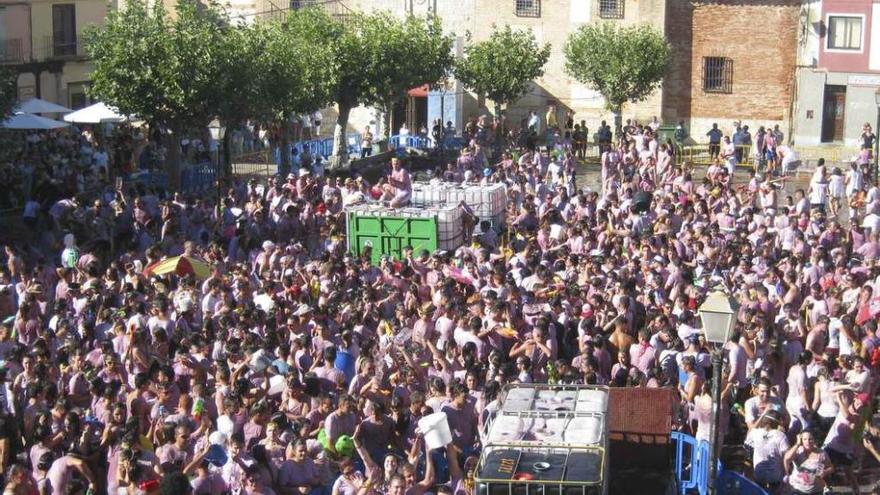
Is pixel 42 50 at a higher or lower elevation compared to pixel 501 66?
higher

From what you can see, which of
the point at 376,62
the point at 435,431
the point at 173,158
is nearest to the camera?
the point at 435,431

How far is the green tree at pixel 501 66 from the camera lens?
3769cm

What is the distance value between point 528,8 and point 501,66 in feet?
16.5

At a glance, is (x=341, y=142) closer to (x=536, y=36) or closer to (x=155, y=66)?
(x=155, y=66)

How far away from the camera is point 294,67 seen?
99.4 ft

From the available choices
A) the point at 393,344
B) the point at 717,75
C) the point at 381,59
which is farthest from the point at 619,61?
the point at 393,344

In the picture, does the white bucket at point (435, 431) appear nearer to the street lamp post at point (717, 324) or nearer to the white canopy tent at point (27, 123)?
the street lamp post at point (717, 324)

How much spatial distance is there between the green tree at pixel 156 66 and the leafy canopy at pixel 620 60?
13539 mm

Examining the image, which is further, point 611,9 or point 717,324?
point 611,9

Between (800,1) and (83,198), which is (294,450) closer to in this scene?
(83,198)

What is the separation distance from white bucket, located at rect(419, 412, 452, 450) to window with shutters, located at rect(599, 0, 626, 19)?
103 feet

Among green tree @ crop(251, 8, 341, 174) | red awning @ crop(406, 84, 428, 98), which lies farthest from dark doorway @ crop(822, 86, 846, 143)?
green tree @ crop(251, 8, 341, 174)

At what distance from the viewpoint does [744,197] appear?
80.0 ft

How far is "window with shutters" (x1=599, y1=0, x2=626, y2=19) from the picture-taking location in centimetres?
4094
